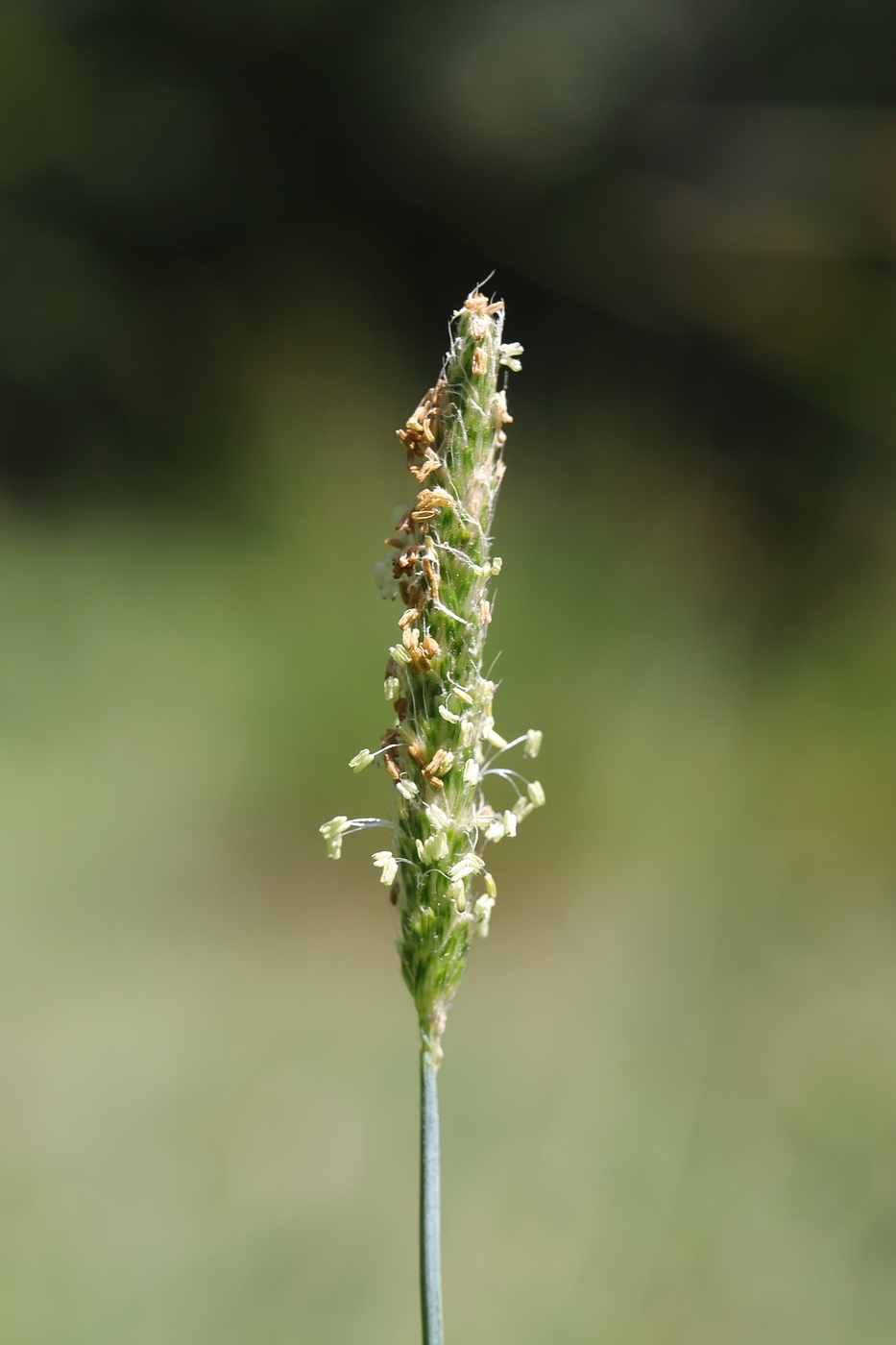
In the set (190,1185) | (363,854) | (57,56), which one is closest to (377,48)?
(57,56)

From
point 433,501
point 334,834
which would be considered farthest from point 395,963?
point 433,501

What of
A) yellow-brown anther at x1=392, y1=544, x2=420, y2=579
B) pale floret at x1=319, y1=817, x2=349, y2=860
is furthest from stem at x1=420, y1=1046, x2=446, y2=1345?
yellow-brown anther at x1=392, y1=544, x2=420, y2=579

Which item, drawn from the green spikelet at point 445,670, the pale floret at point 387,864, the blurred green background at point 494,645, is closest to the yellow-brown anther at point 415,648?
the green spikelet at point 445,670

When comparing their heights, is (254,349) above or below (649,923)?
above

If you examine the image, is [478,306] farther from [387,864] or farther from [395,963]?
[395,963]

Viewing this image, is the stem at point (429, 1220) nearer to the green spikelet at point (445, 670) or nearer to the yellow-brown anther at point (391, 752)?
the green spikelet at point (445, 670)

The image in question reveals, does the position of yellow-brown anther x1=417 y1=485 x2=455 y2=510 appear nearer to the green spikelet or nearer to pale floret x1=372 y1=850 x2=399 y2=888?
the green spikelet

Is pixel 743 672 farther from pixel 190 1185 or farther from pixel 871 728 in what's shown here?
pixel 190 1185
